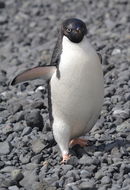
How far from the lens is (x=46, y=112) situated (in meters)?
6.27

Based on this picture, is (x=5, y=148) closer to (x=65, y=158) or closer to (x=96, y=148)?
(x=65, y=158)

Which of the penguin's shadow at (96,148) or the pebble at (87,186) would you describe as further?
the penguin's shadow at (96,148)

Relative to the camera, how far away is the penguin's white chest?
475 centimetres

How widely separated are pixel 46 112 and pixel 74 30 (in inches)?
64.5

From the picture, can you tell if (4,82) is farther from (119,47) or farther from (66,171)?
(66,171)

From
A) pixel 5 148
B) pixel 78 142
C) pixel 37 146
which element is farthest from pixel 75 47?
pixel 5 148

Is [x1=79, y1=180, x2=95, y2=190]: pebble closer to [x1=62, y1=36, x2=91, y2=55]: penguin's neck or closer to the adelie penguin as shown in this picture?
the adelie penguin

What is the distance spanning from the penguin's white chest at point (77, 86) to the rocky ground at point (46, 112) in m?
0.34

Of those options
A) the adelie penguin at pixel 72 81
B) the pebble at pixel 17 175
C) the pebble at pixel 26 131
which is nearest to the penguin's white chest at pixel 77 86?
the adelie penguin at pixel 72 81

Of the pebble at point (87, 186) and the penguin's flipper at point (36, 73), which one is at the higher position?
the penguin's flipper at point (36, 73)

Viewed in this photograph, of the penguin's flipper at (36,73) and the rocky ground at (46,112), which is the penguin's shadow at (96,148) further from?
the penguin's flipper at (36,73)

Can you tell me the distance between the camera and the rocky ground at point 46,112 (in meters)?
4.75

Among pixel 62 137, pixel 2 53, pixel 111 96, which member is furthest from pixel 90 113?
pixel 2 53

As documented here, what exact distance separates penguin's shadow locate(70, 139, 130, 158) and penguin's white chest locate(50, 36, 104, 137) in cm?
25
